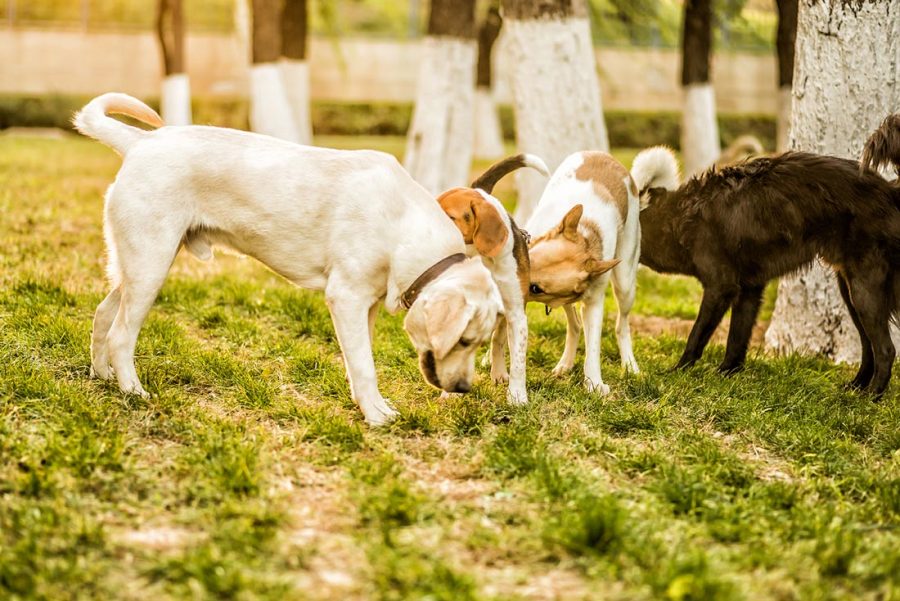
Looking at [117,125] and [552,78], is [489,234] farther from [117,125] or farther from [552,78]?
[552,78]

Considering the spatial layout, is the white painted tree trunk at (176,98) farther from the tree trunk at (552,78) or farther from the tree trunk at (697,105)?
the tree trunk at (552,78)

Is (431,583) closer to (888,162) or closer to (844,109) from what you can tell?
(888,162)

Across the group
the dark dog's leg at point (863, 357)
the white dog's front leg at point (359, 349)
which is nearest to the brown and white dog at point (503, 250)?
the white dog's front leg at point (359, 349)

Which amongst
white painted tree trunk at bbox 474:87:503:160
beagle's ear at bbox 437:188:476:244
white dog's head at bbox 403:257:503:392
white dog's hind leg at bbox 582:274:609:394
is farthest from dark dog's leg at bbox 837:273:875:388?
white painted tree trunk at bbox 474:87:503:160

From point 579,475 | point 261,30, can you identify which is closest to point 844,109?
point 579,475

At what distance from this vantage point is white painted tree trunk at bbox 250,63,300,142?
13.8 meters

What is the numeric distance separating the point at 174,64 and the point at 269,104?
2624 millimetres

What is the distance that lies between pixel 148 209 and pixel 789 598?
3.06 meters

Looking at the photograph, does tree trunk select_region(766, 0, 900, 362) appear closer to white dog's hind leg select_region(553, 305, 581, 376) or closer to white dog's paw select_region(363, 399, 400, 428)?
white dog's hind leg select_region(553, 305, 581, 376)

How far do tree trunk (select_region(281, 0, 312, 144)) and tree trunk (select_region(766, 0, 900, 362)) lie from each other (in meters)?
10.9

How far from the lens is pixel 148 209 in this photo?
4602 millimetres

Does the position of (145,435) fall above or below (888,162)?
below

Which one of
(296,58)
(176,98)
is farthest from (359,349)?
(296,58)

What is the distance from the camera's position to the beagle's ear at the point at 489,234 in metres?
4.83
